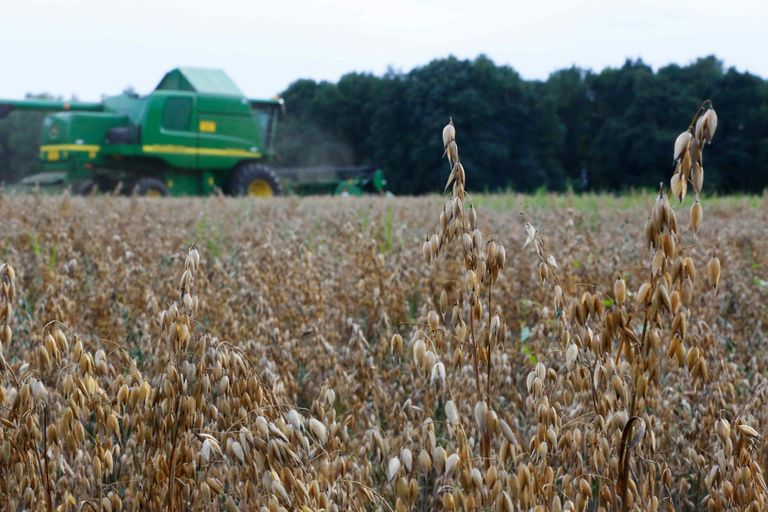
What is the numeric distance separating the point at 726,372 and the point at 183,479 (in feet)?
4.24

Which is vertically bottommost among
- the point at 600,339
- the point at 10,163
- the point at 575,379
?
the point at 10,163

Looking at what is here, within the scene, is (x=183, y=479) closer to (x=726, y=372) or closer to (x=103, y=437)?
(x=103, y=437)

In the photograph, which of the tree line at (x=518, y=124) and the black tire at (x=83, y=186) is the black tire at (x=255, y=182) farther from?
the tree line at (x=518, y=124)

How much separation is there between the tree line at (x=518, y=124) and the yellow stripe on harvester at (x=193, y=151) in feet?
52.7

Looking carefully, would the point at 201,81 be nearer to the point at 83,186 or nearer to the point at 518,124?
the point at 83,186

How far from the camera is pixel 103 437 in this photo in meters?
1.71

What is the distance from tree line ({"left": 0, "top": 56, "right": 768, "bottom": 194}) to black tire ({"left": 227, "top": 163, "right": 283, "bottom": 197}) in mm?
16234

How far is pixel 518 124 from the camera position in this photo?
42.5m

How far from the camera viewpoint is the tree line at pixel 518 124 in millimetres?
37375

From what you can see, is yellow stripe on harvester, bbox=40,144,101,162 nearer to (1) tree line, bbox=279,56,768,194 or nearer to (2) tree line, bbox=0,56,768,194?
(2) tree line, bbox=0,56,768,194

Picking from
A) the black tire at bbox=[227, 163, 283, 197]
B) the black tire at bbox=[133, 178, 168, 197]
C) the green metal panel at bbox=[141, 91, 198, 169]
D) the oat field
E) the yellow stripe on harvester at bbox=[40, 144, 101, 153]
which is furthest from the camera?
the black tire at bbox=[227, 163, 283, 197]

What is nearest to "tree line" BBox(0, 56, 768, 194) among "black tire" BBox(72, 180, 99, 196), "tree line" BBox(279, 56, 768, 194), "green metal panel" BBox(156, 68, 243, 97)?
"tree line" BBox(279, 56, 768, 194)

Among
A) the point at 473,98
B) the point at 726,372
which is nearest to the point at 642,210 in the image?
the point at 726,372

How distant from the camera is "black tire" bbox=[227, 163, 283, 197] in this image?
2239 centimetres
